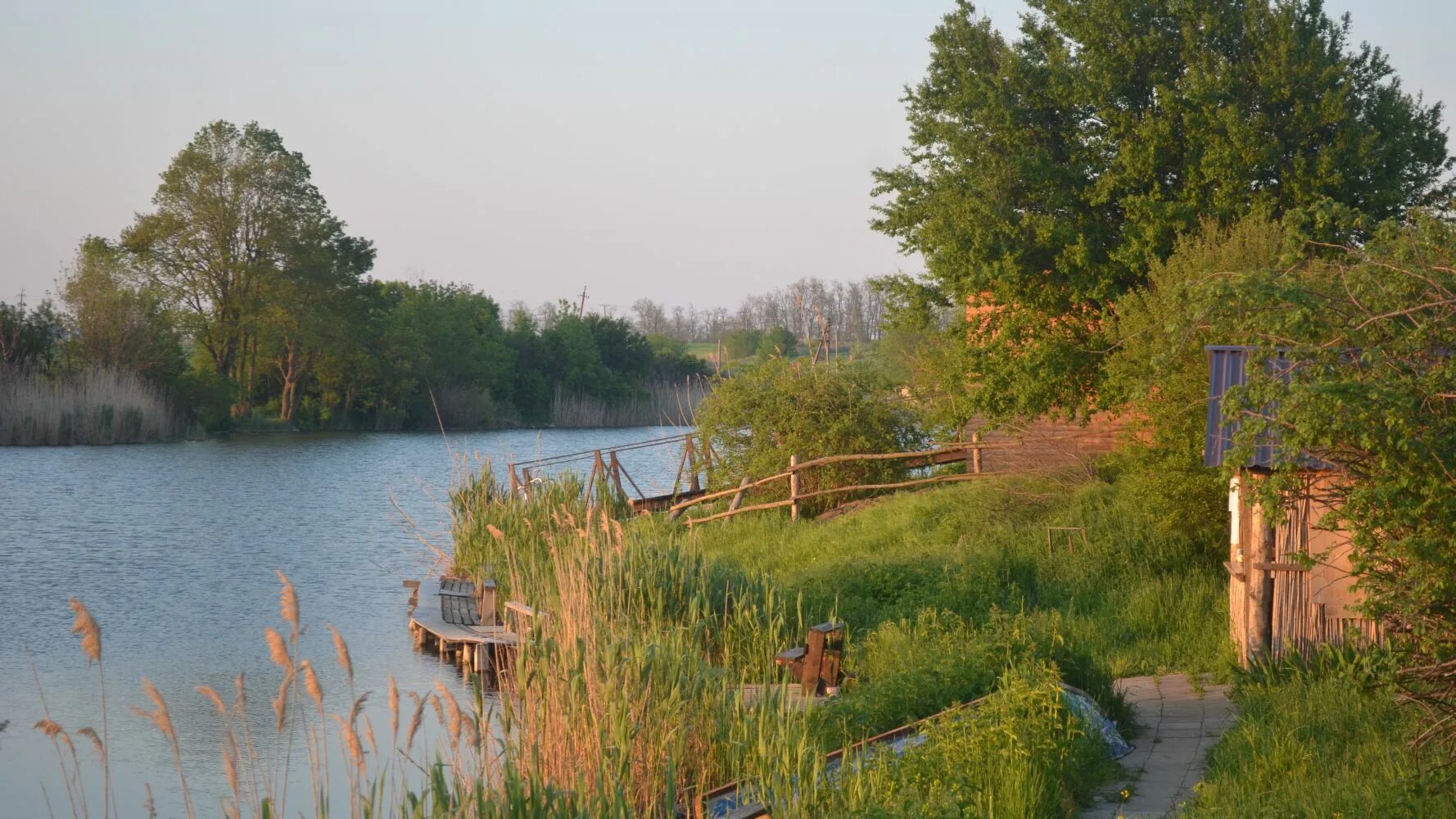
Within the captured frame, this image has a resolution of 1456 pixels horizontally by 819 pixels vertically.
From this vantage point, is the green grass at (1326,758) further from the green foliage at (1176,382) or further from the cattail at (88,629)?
the cattail at (88,629)

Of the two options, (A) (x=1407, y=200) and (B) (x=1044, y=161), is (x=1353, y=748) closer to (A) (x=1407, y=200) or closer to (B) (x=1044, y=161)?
(B) (x=1044, y=161)

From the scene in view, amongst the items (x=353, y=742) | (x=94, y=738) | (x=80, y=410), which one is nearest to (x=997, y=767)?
(x=353, y=742)

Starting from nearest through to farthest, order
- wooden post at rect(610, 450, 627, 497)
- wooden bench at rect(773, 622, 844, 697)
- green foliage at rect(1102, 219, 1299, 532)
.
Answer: wooden bench at rect(773, 622, 844, 697) < green foliage at rect(1102, 219, 1299, 532) < wooden post at rect(610, 450, 627, 497)

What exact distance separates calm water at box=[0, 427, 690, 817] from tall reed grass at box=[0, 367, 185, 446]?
1512mm

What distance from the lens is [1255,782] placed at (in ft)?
23.4

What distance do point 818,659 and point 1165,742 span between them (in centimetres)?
247

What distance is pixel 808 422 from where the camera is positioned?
22938mm

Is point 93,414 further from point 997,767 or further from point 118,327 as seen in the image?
point 997,767

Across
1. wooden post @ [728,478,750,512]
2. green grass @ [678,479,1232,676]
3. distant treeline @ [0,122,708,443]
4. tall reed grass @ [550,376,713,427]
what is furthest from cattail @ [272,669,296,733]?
tall reed grass @ [550,376,713,427]

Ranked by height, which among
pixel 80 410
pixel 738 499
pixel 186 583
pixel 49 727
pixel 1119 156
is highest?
pixel 1119 156

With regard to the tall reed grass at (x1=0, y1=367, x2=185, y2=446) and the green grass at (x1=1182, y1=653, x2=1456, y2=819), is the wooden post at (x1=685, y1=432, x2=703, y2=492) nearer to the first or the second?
the green grass at (x1=1182, y1=653, x2=1456, y2=819)

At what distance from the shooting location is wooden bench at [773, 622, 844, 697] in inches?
385

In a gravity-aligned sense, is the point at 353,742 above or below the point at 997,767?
above

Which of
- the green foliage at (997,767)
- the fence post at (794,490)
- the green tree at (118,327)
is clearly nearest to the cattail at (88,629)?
the green foliage at (997,767)
